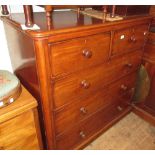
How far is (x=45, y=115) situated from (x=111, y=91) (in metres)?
0.63

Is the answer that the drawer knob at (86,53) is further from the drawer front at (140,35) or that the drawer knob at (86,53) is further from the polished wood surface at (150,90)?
the polished wood surface at (150,90)

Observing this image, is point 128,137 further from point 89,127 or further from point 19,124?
point 19,124

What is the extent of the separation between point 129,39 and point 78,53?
0.50 meters

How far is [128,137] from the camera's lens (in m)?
1.66

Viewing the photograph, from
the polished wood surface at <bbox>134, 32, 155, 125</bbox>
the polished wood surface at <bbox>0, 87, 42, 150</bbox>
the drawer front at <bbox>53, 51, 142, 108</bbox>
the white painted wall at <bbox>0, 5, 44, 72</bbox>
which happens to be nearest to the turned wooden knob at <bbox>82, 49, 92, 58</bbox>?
the drawer front at <bbox>53, 51, 142, 108</bbox>

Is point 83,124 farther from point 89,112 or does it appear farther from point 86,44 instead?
point 86,44

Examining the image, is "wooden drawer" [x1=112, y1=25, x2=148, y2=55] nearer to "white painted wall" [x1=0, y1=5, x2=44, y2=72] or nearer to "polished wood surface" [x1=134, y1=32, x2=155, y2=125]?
"polished wood surface" [x1=134, y1=32, x2=155, y2=125]

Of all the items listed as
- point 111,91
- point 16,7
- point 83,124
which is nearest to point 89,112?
point 83,124

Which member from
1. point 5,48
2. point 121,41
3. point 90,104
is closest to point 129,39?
point 121,41

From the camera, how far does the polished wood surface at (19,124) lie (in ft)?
2.88

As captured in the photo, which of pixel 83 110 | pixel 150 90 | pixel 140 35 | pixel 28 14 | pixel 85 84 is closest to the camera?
pixel 28 14

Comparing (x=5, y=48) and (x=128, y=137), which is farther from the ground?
(x=5, y=48)

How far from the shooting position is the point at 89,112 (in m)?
1.32

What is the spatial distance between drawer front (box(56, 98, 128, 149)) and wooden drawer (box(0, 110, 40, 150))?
8.5 inches
